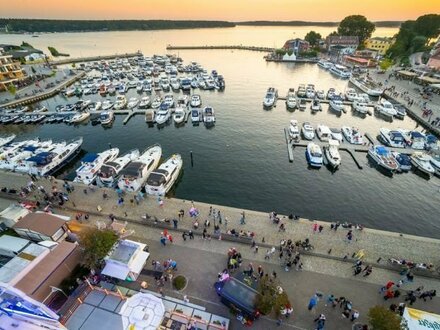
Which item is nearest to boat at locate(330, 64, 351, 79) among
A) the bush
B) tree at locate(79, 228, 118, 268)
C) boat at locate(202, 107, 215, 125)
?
boat at locate(202, 107, 215, 125)

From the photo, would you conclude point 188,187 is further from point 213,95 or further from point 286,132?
point 213,95

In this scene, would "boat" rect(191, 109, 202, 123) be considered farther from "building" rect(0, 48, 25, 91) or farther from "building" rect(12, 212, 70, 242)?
"building" rect(0, 48, 25, 91)

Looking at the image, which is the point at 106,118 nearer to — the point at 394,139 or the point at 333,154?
the point at 333,154

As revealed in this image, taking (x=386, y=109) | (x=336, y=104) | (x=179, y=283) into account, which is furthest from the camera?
(x=336, y=104)

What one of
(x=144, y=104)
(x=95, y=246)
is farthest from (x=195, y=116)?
(x=95, y=246)

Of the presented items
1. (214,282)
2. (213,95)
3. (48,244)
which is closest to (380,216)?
(214,282)

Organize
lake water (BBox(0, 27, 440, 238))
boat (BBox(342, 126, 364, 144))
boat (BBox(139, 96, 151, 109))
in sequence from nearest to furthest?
1. lake water (BBox(0, 27, 440, 238))
2. boat (BBox(342, 126, 364, 144))
3. boat (BBox(139, 96, 151, 109))
